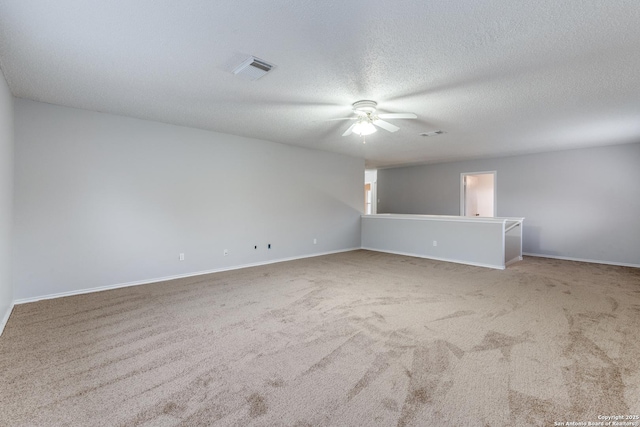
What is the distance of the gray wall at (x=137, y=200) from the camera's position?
3.62m

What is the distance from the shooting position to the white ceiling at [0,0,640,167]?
76.2 inches

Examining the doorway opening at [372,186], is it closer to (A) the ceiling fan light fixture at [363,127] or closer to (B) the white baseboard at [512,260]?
(B) the white baseboard at [512,260]

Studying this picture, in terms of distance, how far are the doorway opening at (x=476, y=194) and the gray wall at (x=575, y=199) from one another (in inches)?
10.2

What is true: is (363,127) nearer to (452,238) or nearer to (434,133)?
(434,133)

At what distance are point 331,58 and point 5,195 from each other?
3521mm

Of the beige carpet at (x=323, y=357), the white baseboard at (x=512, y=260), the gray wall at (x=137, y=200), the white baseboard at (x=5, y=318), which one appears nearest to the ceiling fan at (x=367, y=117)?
the beige carpet at (x=323, y=357)

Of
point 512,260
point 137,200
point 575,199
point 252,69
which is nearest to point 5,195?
point 137,200

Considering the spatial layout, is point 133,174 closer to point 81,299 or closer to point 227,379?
point 81,299

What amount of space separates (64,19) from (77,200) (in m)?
2.61

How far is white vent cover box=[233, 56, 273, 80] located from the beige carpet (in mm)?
2439

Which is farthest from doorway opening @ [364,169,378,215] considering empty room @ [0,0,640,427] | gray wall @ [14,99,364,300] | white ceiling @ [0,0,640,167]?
white ceiling @ [0,0,640,167]

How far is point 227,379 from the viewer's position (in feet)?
6.59

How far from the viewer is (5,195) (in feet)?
9.80

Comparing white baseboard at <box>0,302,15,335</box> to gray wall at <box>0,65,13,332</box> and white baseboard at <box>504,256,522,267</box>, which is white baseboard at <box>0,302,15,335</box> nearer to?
gray wall at <box>0,65,13,332</box>
